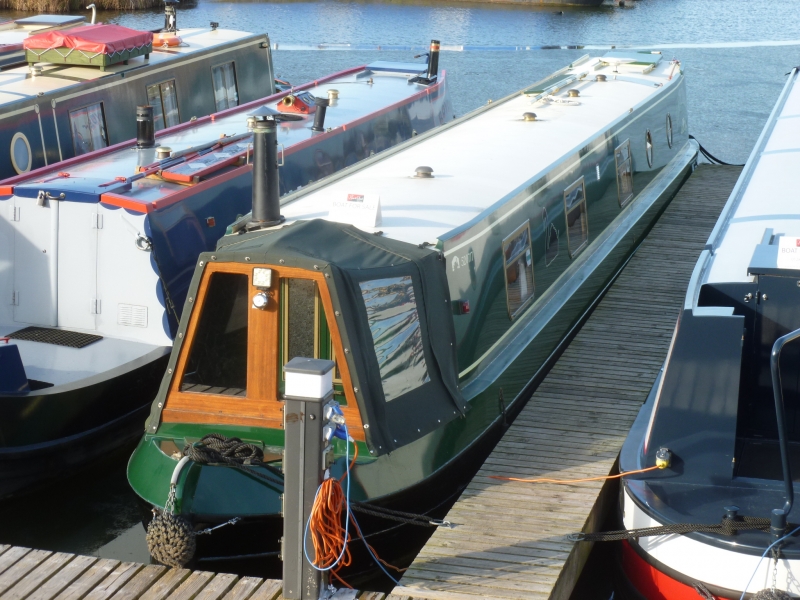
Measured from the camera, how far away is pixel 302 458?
5.32 m

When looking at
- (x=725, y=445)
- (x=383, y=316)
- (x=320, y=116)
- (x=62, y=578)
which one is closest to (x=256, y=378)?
(x=383, y=316)

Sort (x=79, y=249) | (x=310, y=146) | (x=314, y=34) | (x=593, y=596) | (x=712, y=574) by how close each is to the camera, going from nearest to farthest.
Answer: (x=712, y=574) → (x=593, y=596) → (x=79, y=249) → (x=310, y=146) → (x=314, y=34)

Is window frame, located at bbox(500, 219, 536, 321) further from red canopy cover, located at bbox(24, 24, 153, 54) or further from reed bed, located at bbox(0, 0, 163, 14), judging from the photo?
reed bed, located at bbox(0, 0, 163, 14)

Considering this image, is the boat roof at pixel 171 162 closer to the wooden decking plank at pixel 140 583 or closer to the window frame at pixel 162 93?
the window frame at pixel 162 93

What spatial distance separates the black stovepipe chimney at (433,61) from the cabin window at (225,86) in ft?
8.64

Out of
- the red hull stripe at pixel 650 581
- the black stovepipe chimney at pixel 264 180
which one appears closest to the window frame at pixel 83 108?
the black stovepipe chimney at pixel 264 180

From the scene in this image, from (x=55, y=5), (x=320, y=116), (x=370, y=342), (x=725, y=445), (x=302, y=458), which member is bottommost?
(x=725, y=445)

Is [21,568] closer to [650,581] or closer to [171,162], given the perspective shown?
[650,581]

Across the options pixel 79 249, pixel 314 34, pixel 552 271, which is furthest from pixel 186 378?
pixel 314 34

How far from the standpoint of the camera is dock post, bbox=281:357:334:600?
520cm

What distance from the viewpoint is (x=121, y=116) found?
38.8 ft

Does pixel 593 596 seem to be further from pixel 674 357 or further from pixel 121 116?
pixel 121 116

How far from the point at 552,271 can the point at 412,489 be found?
3226 mm

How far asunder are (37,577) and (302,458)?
5.91 feet
